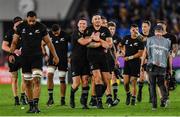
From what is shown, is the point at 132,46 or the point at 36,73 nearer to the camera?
the point at 36,73

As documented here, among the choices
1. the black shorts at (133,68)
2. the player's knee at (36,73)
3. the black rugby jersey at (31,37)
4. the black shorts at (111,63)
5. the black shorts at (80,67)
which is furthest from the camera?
the black shorts at (133,68)

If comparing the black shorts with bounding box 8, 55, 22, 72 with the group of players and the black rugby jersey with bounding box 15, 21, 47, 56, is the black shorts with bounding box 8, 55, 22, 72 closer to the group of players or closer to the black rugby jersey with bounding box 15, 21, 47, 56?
the group of players

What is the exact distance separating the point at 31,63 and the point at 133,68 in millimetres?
4550

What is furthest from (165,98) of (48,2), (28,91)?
(48,2)

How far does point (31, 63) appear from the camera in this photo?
76.3 feet

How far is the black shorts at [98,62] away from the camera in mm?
24391

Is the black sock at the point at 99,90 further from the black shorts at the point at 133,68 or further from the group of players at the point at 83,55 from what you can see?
the black shorts at the point at 133,68

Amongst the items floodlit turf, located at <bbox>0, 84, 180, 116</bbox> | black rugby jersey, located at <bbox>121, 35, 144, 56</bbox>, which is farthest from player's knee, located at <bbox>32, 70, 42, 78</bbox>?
black rugby jersey, located at <bbox>121, 35, 144, 56</bbox>

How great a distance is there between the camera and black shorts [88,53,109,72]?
80.0 ft

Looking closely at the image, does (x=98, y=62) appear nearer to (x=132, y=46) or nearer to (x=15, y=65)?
(x=132, y=46)

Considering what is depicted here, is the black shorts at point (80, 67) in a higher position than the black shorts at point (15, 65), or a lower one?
lower

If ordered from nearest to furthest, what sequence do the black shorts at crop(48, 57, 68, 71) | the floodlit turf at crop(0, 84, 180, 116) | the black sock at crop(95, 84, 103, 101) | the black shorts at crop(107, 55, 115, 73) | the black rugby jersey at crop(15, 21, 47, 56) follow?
the floodlit turf at crop(0, 84, 180, 116)
the black rugby jersey at crop(15, 21, 47, 56)
the black sock at crop(95, 84, 103, 101)
the black shorts at crop(107, 55, 115, 73)
the black shorts at crop(48, 57, 68, 71)

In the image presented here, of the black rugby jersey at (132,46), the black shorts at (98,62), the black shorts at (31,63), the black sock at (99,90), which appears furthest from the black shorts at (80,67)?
the black rugby jersey at (132,46)

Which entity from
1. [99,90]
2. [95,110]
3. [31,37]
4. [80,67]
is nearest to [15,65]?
[80,67]
